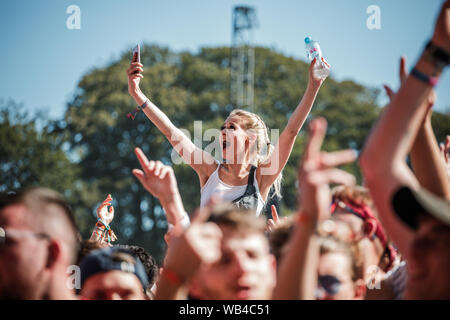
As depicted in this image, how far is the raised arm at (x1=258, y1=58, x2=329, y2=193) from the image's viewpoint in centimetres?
369

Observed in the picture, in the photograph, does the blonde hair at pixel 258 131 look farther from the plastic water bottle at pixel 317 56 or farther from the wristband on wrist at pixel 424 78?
the wristband on wrist at pixel 424 78

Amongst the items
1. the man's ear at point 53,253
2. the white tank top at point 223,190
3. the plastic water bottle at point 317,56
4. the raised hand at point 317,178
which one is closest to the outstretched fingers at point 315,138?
the raised hand at point 317,178

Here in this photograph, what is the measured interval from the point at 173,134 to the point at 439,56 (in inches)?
99.2

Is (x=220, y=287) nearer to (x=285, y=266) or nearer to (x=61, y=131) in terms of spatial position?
(x=285, y=266)

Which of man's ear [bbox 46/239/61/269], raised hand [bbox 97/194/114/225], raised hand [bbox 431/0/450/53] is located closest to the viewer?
raised hand [bbox 431/0/450/53]

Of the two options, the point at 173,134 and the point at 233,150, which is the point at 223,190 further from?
the point at 173,134

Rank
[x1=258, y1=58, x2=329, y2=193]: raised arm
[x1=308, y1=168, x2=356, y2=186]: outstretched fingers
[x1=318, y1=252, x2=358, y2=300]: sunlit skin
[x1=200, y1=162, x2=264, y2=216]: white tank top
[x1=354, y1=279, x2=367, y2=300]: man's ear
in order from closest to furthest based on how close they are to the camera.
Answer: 1. [x1=308, y1=168, x2=356, y2=186]: outstretched fingers
2. [x1=318, y1=252, x2=358, y2=300]: sunlit skin
3. [x1=354, y1=279, x2=367, y2=300]: man's ear
4. [x1=258, y1=58, x2=329, y2=193]: raised arm
5. [x1=200, y1=162, x2=264, y2=216]: white tank top

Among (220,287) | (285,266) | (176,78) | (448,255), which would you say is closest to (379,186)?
(448,255)

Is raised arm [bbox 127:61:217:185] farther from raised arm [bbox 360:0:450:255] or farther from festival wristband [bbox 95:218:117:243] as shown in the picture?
raised arm [bbox 360:0:450:255]

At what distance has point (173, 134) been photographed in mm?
4059

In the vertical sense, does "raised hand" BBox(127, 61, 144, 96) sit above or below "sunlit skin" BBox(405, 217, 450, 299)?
above

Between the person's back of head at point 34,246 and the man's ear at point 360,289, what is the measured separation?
125cm

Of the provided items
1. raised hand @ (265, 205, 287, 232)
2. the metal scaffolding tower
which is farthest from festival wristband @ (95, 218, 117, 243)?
the metal scaffolding tower

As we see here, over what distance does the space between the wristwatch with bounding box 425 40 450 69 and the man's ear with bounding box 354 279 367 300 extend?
1119 millimetres
